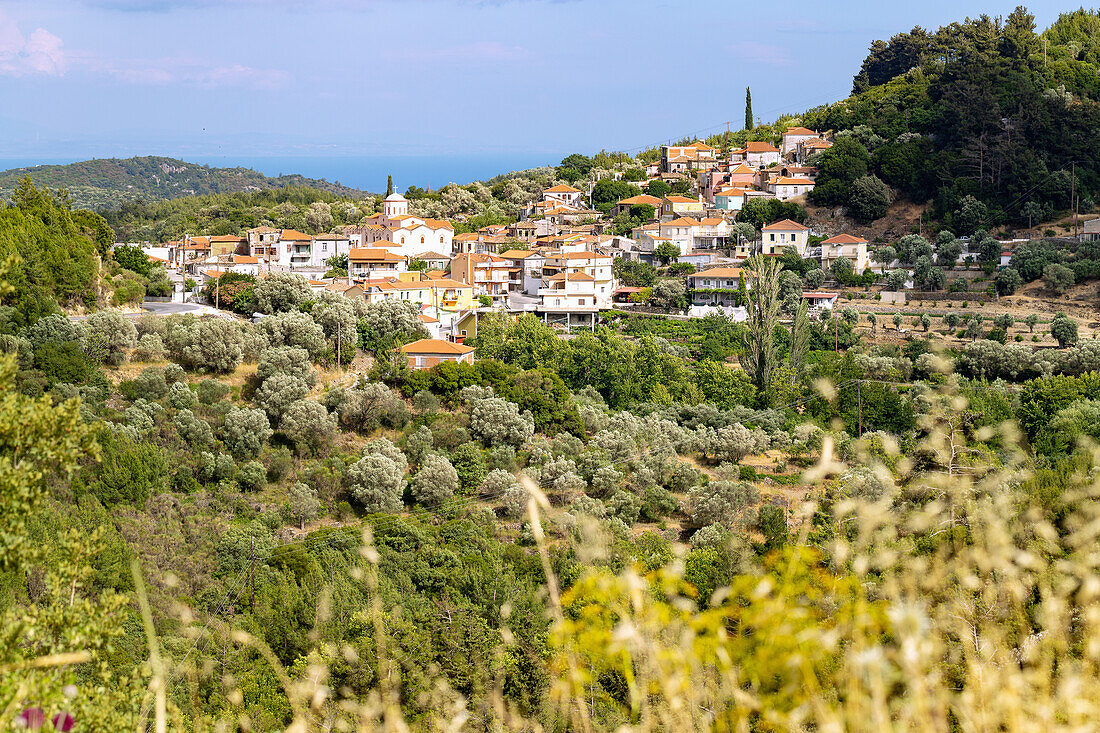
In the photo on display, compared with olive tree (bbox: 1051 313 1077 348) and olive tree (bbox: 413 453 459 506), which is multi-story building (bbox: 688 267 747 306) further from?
olive tree (bbox: 413 453 459 506)

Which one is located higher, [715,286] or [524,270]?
[524,270]

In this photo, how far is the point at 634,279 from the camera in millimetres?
42188

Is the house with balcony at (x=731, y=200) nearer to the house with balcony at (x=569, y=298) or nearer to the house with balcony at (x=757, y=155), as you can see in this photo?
the house with balcony at (x=757, y=155)

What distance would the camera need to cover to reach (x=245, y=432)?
19375mm

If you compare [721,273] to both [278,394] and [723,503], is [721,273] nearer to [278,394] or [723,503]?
[723,503]

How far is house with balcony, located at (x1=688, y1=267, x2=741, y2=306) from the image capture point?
39.3 metres

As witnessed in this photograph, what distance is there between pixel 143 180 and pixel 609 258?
12263cm

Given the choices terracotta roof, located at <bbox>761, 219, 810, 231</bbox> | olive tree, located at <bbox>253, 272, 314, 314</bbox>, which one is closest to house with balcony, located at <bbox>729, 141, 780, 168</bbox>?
terracotta roof, located at <bbox>761, 219, 810, 231</bbox>

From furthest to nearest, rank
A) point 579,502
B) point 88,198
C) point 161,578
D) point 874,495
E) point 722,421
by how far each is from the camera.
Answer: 1. point 88,198
2. point 722,421
3. point 579,502
4. point 874,495
5. point 161,578

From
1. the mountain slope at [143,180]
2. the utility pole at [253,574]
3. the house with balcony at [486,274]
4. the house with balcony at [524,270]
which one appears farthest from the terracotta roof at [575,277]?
the mountain slope at [143,180]

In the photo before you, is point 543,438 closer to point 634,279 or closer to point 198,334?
point 198,334

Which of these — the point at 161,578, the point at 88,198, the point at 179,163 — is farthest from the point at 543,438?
the point at 179,163

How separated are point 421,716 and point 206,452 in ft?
37.2

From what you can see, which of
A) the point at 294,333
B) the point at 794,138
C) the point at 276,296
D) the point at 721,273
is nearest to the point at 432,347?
the point at 294,333
